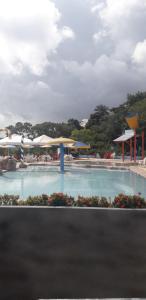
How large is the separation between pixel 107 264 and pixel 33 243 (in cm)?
86

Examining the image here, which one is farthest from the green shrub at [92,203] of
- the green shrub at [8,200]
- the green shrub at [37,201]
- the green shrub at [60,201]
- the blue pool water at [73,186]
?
the blue pool water at [73,186]

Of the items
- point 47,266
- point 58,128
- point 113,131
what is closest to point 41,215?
point 47,266

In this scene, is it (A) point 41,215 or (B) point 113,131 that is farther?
(B) point 113,131

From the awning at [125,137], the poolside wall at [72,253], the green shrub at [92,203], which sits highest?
the awning at [125,137]

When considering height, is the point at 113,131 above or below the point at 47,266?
above

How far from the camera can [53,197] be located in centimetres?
445

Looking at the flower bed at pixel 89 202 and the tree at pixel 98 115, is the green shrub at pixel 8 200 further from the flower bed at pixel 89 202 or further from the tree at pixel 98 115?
the tree at pixel 98 115

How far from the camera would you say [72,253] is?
385 cm

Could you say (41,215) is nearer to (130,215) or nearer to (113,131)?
(130,215)

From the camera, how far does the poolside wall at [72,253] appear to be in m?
3.81

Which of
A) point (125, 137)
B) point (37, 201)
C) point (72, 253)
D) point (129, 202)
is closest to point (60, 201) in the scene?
point (37, 201)

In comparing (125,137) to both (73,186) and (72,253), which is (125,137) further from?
(72,253)

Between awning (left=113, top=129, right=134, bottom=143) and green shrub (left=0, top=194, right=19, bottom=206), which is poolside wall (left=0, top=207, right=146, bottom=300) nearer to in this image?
green shrub (left=0, top=194, right=19, bottom=206)

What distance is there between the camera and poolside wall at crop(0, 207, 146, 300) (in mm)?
3807
